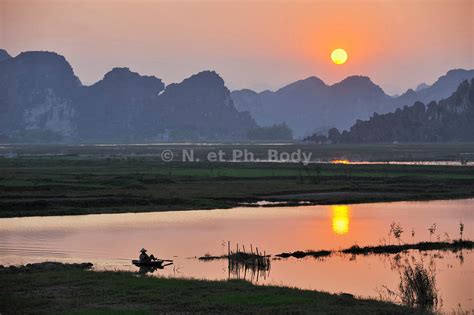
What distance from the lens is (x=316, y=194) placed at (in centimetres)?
6688

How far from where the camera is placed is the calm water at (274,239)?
3016 cm

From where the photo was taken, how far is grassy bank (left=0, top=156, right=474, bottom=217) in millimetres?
56406

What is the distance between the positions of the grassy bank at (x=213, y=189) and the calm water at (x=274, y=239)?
13.0 ft

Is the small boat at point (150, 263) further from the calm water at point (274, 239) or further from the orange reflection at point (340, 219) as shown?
the orange reflection at point (340, 219)

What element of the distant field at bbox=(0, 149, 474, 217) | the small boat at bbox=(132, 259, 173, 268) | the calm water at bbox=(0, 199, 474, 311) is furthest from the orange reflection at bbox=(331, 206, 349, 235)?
the small boat at bbox=(132, 259, 173, 268)

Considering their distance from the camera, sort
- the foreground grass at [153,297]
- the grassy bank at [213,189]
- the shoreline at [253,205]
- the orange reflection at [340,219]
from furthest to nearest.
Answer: the grassy bank at [213,189], the shoreline at [253,205], the orange reflection at [340,219], the foreground grass at [153,297]

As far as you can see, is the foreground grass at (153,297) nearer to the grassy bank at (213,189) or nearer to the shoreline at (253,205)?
the shoreline at (253,205)

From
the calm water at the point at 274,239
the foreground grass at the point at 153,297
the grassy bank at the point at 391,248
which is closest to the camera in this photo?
the foreground grass at the point at 153,297

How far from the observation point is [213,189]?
226 feet

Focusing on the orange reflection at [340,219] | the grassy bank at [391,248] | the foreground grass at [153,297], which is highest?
the orange reflection at [340,219]

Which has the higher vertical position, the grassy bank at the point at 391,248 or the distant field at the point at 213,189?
the distant field at the point at 213,189

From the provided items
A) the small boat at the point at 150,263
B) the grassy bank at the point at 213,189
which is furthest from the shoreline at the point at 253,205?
the small boat at the point at 150,263

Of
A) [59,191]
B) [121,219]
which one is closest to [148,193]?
[59,191]

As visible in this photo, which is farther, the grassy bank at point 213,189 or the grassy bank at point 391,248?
the grassy bank at point 213,189
